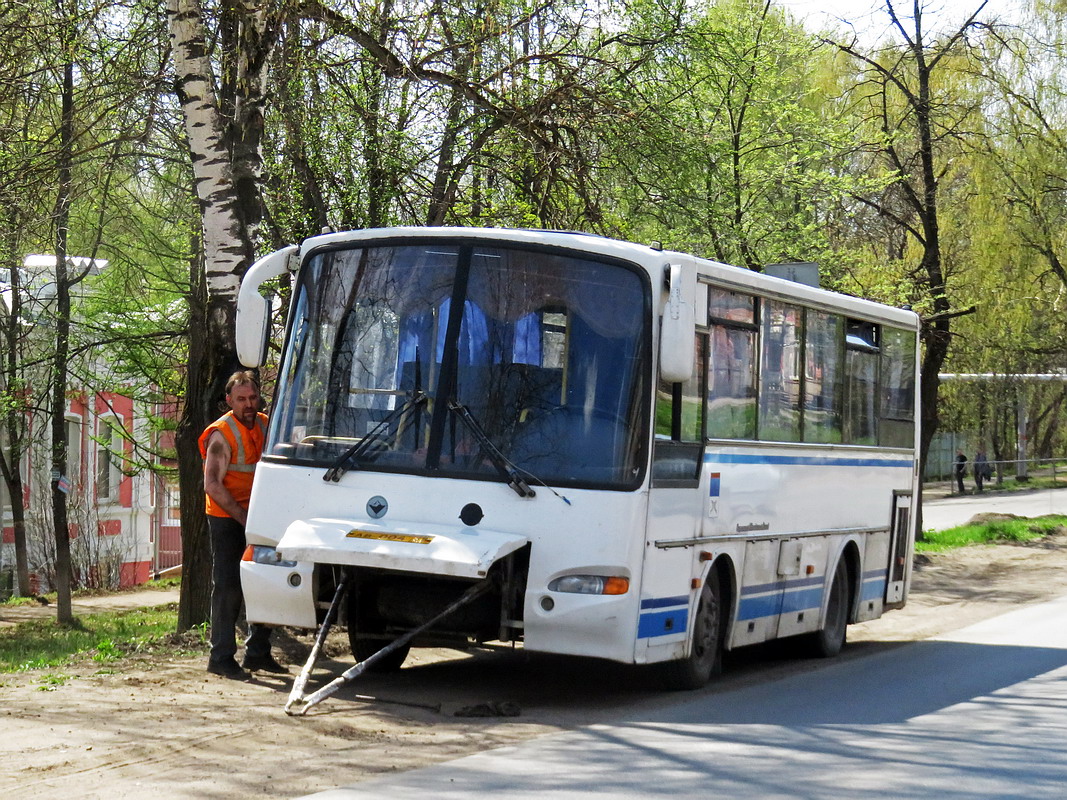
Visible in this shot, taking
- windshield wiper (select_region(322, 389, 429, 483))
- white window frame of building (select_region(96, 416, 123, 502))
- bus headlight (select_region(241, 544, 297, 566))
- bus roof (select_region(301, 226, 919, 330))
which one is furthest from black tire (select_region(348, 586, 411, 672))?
white window frame of building (select_region(96, 416, 123, 502))

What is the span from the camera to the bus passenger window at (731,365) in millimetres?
10906

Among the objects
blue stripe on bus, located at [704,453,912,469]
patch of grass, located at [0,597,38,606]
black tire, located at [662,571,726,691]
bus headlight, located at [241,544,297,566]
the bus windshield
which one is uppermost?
the bus windshield

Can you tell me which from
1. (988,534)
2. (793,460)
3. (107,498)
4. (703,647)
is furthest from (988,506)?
(703,647)

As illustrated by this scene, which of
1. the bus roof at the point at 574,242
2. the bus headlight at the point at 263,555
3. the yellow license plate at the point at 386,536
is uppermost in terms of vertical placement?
the bus roof at the point at 574,242

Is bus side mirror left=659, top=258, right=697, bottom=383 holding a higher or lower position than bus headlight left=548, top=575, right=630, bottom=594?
higher

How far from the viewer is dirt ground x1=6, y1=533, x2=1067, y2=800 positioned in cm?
708

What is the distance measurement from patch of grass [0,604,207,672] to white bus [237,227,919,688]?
6.86 feet

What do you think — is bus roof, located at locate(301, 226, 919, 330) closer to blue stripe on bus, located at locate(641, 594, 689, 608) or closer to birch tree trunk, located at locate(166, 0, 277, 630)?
blue stripe on bus, located at locate(641, 594, 689, 608)

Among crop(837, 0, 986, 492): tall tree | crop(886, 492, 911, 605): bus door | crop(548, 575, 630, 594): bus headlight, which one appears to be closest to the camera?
crop(548, 575, 630, 594): bus headlight

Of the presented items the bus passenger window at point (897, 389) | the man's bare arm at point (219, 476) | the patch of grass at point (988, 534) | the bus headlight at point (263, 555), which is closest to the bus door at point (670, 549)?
the bus headlight at point (263, 555)

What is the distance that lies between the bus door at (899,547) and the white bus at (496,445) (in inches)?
179

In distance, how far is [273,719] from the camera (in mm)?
8688

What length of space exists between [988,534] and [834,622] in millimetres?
18747

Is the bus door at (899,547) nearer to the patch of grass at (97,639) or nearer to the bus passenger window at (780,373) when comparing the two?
the bus passenger window at (780,373)
